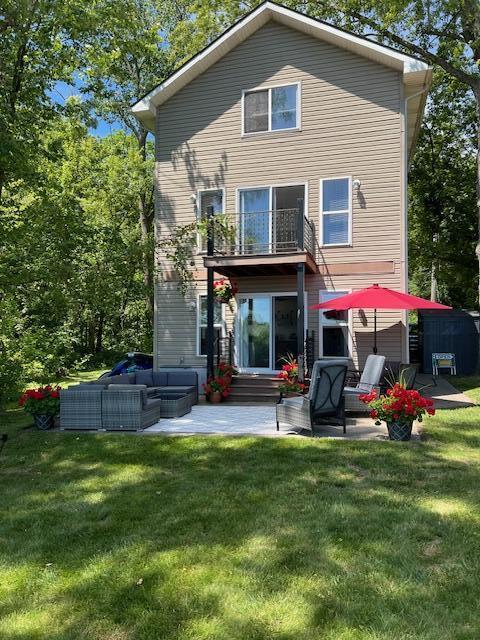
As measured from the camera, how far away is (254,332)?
43.7 feet

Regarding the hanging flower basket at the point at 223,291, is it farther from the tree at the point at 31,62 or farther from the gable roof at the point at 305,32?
the gable roof at the point at 305,32

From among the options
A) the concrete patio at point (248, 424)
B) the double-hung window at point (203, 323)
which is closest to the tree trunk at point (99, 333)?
the double-hung window at point (203, 323)

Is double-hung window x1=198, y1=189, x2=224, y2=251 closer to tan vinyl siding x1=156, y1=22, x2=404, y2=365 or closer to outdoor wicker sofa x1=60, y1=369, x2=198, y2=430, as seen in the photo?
tan vinyl siding x1=156, y1=22, x2=404, y2=365

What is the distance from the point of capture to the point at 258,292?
13.3 metres

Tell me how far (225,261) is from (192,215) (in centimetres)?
306

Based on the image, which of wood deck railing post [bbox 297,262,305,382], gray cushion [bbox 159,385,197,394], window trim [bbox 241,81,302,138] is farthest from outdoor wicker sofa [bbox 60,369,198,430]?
window trim [bbox 241,81,302,138]

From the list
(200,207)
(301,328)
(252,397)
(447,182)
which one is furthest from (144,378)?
(447,182)

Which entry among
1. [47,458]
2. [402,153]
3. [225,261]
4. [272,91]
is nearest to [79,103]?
[272,91]

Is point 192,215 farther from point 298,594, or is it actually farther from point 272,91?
point 298,594

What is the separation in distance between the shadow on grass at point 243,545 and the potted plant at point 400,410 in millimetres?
681

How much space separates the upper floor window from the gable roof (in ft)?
4.64

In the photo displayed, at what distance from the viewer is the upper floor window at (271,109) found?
13.2 m

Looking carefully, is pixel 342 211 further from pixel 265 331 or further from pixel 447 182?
pixel 447 182

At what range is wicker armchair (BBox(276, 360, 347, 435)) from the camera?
7.51 m
